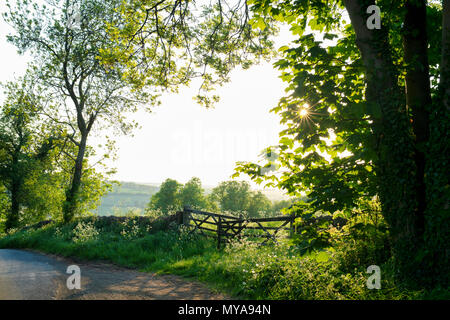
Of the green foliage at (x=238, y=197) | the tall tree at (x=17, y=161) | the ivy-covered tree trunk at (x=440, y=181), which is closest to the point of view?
the ivy-covered tree trunk at (x=440, y=181)

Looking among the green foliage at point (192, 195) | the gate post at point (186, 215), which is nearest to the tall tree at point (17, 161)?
the gate post at point (186, 215)

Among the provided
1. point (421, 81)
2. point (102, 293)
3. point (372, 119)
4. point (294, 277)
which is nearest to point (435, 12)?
point (421, 81)

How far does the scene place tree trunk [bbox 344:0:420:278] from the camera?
4.85m

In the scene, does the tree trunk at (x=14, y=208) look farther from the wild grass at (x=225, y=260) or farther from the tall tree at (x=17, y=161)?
the wild grass at (x=225, y=260)

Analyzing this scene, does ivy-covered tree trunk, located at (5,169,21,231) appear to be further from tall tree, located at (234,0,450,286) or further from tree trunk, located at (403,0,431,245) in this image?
tree trunk, located at (403,0,431,245)

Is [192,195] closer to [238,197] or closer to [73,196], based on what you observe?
[238,197]

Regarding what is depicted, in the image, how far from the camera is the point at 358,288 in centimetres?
496

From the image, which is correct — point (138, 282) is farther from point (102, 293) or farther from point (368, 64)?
point (368, 64)

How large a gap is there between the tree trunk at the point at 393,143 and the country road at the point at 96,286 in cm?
422

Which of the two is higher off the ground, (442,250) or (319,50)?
(319,50)

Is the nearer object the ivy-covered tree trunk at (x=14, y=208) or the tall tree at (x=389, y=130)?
the tall tree at (x=389, y=130)

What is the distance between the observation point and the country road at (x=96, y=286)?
19.7 ft

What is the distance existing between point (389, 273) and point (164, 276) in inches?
259

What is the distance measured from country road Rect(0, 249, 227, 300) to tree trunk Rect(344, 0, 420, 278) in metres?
4.22
